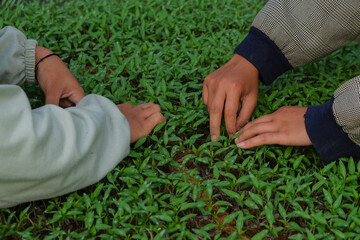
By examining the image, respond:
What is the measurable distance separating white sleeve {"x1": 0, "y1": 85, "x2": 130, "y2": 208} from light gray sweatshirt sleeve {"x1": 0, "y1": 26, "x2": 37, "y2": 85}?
0.56 m

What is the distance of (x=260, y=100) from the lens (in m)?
2.14

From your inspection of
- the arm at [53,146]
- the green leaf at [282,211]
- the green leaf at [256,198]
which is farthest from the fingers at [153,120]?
the green leaf at [282,211]

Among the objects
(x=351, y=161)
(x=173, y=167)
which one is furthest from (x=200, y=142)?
(x=351, y=161)

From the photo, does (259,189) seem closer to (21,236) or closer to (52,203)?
(52,203)

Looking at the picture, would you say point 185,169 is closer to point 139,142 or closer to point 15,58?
point 139,142

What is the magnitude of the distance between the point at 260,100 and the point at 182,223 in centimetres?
88

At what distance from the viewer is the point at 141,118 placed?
1.88 m

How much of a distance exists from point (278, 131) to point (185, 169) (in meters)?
0.41

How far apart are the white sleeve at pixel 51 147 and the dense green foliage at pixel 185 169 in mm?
95

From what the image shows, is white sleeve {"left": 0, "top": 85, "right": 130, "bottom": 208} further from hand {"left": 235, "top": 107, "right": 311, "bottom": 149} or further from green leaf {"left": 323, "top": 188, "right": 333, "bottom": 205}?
green leaf {"left": 323, "top": 188, "right": 333, "bottom": 205}

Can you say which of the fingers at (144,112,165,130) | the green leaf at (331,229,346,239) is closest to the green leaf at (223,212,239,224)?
the green leaf at (331,229,346,239)

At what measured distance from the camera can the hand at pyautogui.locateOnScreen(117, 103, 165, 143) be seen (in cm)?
182

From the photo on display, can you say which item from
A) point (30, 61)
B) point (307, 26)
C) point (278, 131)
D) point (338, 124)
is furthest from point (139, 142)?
point (307, 26)

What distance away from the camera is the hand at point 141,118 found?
1.82 metres
